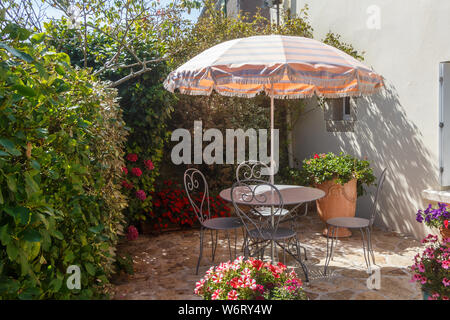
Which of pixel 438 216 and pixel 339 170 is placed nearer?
pixel 438 216

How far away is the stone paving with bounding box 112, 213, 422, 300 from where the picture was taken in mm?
3889

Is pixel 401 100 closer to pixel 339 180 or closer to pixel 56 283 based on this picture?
pixel 339 180

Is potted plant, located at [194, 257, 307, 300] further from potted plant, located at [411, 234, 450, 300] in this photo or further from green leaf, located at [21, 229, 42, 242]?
A: green leaf, located at [21, 229, 42, 242]

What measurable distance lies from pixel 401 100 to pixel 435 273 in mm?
4143

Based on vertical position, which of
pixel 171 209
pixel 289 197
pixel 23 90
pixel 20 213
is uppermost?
pixel 23 90

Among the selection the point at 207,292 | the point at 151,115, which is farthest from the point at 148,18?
the point at 207,292

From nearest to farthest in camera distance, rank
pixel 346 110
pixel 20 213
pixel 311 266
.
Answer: pixel 20 213, pixel 311 266, pixel 346 110

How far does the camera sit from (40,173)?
76.4 inches

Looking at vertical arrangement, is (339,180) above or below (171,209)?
above

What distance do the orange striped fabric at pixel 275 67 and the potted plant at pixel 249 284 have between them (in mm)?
1672

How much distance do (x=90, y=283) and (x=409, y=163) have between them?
5.04 m

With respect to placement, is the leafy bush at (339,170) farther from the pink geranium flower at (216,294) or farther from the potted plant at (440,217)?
the pink geranium flower at (216,294)

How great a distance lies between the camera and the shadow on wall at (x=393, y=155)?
19.0 feet

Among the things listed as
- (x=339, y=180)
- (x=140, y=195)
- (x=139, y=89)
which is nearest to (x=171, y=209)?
(x=140, y=195)
